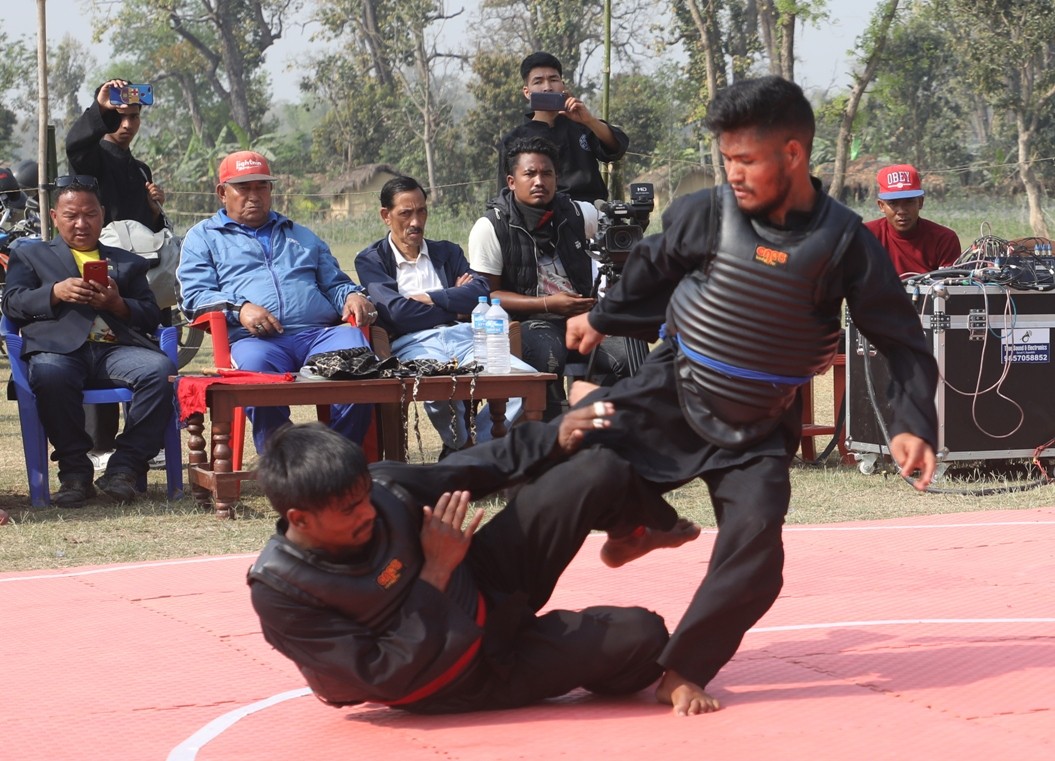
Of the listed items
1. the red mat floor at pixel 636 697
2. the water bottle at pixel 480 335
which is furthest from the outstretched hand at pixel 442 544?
the water bottle at pixel 480 335

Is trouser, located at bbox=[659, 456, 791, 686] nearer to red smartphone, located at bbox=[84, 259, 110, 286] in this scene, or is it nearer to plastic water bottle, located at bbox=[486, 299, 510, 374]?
plastic water bottle, located at bbox=[486, 299, 510, 374]

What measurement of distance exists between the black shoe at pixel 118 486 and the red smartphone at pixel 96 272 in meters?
0.98

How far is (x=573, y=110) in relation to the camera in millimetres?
8664

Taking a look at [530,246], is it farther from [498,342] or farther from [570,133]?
[570,133]

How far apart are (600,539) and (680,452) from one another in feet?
8.46

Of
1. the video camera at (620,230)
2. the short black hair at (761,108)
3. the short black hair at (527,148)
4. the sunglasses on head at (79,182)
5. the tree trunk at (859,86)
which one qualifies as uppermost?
the tree trunk at (859,86)

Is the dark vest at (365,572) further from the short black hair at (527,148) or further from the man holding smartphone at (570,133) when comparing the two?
the man holding smartphone at (570,133)

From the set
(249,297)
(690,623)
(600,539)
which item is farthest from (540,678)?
(249,297)

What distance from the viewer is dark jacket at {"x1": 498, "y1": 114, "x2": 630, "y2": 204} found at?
8.85m

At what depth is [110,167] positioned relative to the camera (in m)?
8.79

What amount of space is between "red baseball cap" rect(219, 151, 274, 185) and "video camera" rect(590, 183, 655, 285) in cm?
180

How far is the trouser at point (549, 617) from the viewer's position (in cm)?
369

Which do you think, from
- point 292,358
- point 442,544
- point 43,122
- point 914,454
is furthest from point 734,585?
point 43,122

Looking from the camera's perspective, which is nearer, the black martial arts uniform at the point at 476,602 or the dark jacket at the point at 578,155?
the black martial arts uniform at the point at 476,602
